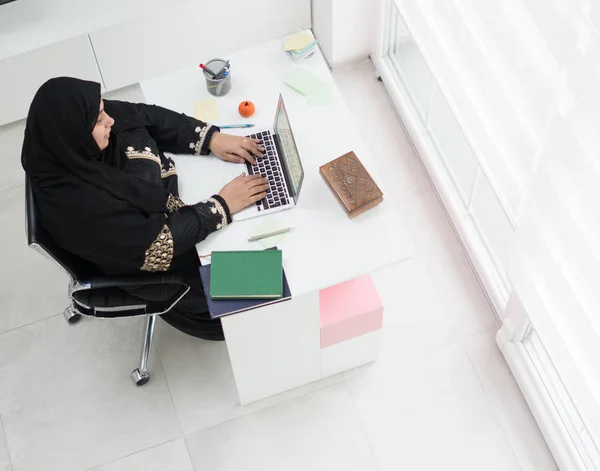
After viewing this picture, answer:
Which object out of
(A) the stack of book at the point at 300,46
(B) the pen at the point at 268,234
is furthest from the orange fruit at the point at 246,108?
(B) the pen at the point at 268,234

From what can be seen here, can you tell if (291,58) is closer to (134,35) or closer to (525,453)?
(134,35)

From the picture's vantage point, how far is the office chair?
2.42 m

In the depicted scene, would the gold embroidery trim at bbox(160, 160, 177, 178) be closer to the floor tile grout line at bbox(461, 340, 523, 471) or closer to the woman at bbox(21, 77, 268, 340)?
the woman at bbox(21, 77, 268, 340)

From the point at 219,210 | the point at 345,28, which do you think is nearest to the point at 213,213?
the point at 219,210

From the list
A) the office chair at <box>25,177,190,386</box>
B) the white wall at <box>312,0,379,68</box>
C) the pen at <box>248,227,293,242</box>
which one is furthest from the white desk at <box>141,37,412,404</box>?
the white wall at <box>312,0,379,68</box>

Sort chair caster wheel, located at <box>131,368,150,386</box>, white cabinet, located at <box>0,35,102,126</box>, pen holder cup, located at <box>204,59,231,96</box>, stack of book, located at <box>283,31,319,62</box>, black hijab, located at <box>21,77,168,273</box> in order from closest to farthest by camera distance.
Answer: black hijab, located at <box>21,77,168,273</box>
pen holder cup, located at <box>204,59,231,96</box>
stack of book, located at <box>283,31,319,62</box>
chair caster wheel, located at <box>131,368,150,386</box>
white cabinet, located at <box>0,35,102,126</box>

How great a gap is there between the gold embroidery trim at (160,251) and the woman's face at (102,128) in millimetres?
322

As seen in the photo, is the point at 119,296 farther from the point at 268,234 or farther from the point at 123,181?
the point at 268,234

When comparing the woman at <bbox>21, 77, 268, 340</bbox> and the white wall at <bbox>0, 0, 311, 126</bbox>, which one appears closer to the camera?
the woman at <bbox>21, 77, 268, 340</bbox>

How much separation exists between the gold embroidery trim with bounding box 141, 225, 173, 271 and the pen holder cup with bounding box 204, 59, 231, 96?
618 mm

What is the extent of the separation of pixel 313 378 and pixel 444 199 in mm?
989

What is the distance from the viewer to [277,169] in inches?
107

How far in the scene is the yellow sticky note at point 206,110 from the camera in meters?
2.86

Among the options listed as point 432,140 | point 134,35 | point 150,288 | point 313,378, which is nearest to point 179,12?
point 134,35
